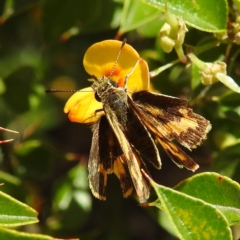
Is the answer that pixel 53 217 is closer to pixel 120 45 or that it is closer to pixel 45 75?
pixel 45 75

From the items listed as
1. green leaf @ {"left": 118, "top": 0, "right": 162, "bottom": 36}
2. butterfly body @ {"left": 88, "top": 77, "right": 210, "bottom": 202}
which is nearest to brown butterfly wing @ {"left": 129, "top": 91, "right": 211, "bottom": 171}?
butterfly body @ {"left": 88, "top": 77, "right": 210, "bottom": 202}

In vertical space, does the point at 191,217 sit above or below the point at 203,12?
below

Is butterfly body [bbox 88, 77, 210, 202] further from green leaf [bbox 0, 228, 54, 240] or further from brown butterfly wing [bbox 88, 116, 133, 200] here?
green leaf [bbox 0, 228, 54, 240]

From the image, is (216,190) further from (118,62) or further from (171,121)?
(118,62)

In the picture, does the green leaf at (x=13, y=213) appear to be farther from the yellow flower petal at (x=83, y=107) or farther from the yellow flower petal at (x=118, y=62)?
the yellow flower petal at (x=118, y=62)

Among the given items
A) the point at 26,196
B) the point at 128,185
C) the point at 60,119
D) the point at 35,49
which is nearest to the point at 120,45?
the point at 128,185

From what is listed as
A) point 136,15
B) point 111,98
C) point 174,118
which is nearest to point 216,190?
point 174,118
